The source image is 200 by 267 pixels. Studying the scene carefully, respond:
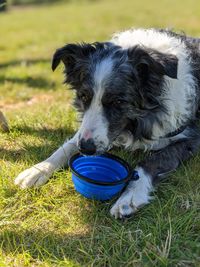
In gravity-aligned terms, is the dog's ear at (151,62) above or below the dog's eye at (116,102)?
above

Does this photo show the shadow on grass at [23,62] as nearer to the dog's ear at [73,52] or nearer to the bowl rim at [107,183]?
the dog's ear at [73,52]

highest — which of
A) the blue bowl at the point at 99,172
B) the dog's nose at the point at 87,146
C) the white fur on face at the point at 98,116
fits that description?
the white fur on face at the point at 98,116

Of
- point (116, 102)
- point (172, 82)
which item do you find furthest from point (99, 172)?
point (172, 82)

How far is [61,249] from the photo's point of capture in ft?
9.93

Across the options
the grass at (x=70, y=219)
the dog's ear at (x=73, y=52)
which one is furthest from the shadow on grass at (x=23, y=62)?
the dog's ear at (x=73, y=52)

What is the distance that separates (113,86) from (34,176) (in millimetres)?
1045

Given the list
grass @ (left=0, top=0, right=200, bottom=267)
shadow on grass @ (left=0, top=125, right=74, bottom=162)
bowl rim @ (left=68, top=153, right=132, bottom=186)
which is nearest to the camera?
grass @ (left=0, top=0, right=200, bottom=267)

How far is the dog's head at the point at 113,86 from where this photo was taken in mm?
3445

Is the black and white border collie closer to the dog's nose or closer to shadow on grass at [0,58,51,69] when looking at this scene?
the dog's nose

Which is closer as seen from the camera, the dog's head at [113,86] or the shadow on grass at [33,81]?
the dog's head at [113,86]

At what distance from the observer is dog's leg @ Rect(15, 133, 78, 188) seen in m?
3.73

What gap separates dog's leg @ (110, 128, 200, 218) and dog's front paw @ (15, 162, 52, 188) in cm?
75

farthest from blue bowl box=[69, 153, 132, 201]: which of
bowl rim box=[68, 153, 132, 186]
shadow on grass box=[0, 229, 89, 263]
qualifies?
shadow on grass box=[0, 229, 89, 263]

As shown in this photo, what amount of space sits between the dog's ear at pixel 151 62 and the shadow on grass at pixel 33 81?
328 cm
